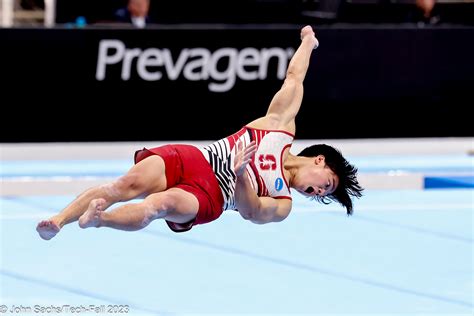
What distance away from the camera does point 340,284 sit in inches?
293

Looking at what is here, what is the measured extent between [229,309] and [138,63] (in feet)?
14.2

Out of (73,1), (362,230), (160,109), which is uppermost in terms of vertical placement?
(73,1)

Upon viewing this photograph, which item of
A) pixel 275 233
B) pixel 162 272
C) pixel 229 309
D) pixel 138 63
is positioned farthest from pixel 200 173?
pixel 138 63

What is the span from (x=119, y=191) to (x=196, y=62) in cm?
518

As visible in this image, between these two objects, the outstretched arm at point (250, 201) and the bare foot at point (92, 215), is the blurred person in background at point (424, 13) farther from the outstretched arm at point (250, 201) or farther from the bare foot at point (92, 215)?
the bare foot at point (92, 215)

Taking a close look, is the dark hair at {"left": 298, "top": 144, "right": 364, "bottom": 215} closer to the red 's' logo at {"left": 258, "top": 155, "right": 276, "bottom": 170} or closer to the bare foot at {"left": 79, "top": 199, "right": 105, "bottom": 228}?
the red 's' logo at {"left": 258, "top": 155, "right": 276, "bottom": 170}

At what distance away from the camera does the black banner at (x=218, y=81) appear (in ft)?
34.8

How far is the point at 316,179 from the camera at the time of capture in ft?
20.3

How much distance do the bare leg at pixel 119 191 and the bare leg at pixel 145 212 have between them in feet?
0.18

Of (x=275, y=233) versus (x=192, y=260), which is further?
(x=275, y=233)

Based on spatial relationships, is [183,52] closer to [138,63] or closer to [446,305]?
[138,63]

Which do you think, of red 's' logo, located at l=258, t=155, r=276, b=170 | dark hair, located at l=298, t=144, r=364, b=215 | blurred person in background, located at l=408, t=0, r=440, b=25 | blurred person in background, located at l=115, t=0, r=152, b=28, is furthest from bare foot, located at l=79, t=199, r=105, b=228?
blurred person in background, located at l=408, t=0, r=440, b=25

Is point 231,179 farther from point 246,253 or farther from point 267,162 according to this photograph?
point 246,253

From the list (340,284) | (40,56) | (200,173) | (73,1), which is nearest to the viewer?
(200,173)
